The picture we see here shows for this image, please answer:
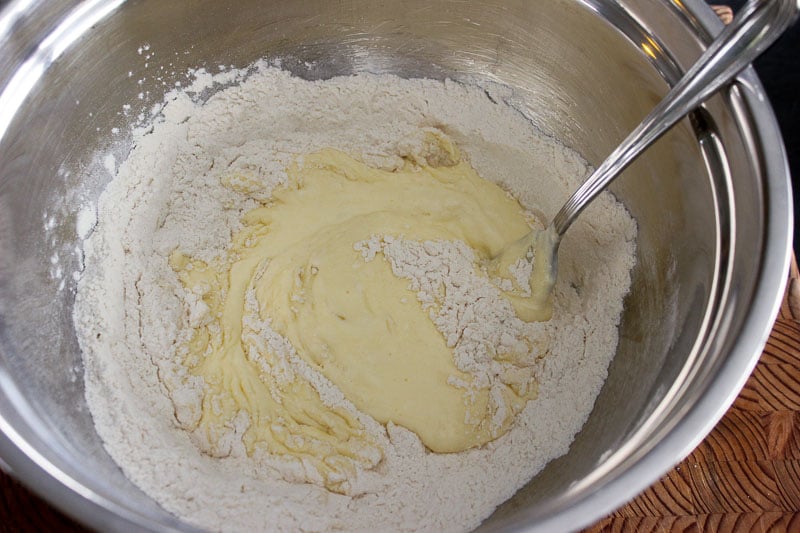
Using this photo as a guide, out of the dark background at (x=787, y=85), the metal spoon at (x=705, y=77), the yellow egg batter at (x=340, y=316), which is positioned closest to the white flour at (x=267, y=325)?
the yellow egg batter at (x=340, y=316)

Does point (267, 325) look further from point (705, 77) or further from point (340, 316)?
point (705, 77)

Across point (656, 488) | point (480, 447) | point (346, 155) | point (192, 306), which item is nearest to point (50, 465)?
point (192, 306)

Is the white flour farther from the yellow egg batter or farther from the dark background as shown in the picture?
the dark background

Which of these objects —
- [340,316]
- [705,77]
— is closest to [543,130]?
[705,77]

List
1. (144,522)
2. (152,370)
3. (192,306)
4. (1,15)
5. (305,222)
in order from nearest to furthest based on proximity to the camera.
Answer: (144,522), (1,15), (152,370), (192,306), (305,222)

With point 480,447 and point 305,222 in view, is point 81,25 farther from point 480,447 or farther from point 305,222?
point 480,447

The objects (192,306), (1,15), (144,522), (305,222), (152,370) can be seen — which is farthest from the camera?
(305,222)

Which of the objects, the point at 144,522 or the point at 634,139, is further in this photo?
the point at 634,139

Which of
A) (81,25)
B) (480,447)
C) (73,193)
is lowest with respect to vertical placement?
(480,447)
